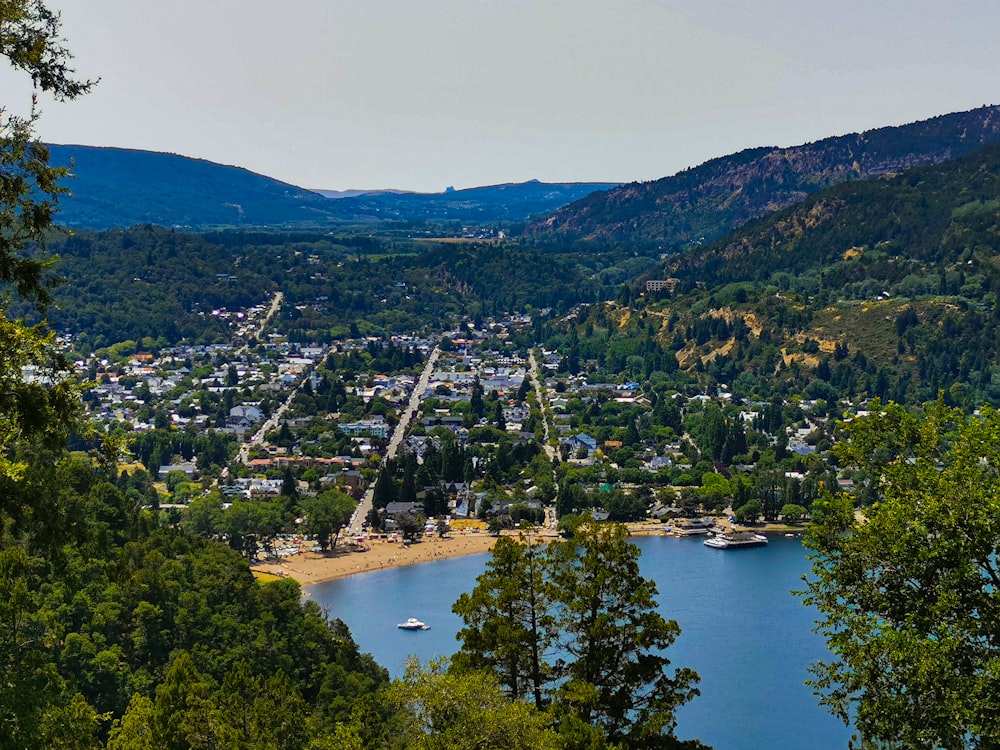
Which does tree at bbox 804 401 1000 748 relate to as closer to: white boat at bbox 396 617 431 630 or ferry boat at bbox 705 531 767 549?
white boat at bbox 396 617 431 630

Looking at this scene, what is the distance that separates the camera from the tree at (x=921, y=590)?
6840 mm

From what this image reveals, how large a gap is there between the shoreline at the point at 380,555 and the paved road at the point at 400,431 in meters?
2.50

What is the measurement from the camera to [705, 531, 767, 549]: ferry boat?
129ft

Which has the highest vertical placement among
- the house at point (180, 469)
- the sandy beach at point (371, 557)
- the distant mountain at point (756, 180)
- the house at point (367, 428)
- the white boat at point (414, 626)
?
the distant mountain at point (756, 180)

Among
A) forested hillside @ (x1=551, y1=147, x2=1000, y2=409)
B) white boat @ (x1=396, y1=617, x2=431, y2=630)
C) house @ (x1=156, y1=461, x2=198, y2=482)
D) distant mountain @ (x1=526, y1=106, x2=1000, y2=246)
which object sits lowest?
white boat @ (x1=396, y1=617, x2=431, y2=630)

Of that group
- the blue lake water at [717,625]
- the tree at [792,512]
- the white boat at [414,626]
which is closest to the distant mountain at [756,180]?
the tree at [792,512]

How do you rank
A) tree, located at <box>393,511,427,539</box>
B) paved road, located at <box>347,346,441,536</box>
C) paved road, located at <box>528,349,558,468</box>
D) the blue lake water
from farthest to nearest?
paved road, located at <box>528,349,558,468</box>, paved road, located at <box>347,346,441,536</box>, tree, located at <box>393,511,427,539</box>, the blue lake water

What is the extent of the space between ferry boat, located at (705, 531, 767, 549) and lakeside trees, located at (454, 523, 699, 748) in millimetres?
30022

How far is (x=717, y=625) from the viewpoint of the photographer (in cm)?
2986

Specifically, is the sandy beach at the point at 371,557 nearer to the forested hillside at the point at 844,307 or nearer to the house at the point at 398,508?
the house at the point at 398,508

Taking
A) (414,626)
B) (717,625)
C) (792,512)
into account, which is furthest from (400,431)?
(717,625)

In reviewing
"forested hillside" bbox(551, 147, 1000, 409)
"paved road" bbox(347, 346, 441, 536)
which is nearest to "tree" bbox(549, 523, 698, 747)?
"paved road" bbox(347, 346, 441, 536)

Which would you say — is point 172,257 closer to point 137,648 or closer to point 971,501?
point 137,648

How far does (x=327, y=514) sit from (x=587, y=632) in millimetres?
30929
